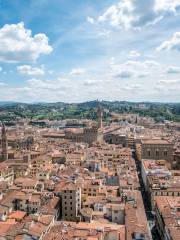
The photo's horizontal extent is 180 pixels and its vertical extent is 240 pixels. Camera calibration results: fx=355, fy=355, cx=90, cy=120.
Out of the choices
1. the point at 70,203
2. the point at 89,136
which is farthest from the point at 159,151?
the point at 70,203

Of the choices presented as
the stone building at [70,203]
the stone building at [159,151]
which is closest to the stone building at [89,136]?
the stone building at [159,151]

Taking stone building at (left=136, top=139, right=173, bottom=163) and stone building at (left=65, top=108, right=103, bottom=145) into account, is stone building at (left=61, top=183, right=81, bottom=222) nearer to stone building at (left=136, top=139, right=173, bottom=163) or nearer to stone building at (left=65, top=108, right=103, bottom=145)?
stone building at (left=136, top=139, right=173, bottom=163)

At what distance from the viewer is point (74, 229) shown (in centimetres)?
3225

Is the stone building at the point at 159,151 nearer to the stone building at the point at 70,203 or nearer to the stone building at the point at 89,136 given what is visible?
the stone building at the point at 89,136

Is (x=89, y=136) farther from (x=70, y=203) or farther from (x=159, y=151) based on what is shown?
(x=70, y=203)

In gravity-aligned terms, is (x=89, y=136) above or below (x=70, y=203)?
above

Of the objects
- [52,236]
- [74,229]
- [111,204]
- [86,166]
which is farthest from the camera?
[86,166]

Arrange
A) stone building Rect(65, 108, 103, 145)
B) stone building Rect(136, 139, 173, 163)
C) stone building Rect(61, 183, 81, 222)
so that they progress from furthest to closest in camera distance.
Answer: stone building Rect(65, 108, 103, 145), stone building Rect(136, 139, 173, 163), stone building Rect(61, 183, 81, 222)

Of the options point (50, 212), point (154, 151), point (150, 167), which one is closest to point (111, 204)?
point (50, 212)

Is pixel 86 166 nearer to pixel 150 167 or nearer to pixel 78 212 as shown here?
pixel 150 167

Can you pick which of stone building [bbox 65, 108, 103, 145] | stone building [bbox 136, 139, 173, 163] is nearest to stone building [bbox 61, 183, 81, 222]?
stone building [bbox 136, 139, 173, 163]

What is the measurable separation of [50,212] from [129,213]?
8.15 meters

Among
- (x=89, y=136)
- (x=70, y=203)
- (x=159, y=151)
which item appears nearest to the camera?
(x=70, y=203)

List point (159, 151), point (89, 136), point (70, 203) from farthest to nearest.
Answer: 1. point (89, 136)
2. point (159, 151)
3. point (70, 203)
